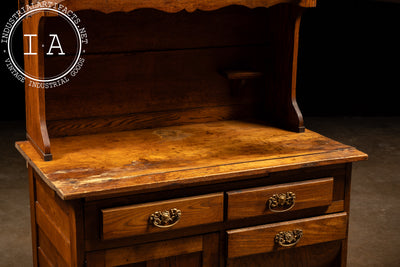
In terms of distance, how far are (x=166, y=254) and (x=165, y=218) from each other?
0.55 ft

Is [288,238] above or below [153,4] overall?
below

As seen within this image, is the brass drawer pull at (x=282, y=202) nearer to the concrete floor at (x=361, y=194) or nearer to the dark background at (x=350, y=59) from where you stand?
the concrete floor at (x=361, y=194)

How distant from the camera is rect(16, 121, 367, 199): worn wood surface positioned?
7.91 feet

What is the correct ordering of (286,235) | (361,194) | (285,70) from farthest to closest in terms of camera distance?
(361,194)
(285,70)
(286,235)

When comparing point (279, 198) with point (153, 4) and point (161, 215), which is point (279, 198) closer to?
point (161, 215)

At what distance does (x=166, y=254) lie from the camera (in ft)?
8.34

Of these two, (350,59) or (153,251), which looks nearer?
(153,251)

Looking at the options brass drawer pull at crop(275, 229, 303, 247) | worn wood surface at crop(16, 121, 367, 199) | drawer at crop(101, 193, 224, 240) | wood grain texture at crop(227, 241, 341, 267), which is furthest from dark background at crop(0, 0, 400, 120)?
drawer at crop(101, 193, 224, 240)

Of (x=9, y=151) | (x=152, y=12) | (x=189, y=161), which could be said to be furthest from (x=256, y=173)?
(x=9, y=151)

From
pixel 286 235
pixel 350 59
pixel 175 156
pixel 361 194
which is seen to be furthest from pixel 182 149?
pixel 350 59

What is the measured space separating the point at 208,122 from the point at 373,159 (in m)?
2.58

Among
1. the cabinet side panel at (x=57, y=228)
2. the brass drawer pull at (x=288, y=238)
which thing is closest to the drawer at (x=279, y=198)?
the brass drawer pull at (x=288, y=238)

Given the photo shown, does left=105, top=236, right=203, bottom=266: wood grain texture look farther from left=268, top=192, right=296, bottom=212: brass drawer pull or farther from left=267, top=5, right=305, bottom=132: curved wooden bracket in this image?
left=267, top=5, right=305, bottom=132: curved wooden bracket

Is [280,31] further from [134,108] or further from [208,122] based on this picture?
[134,108]
